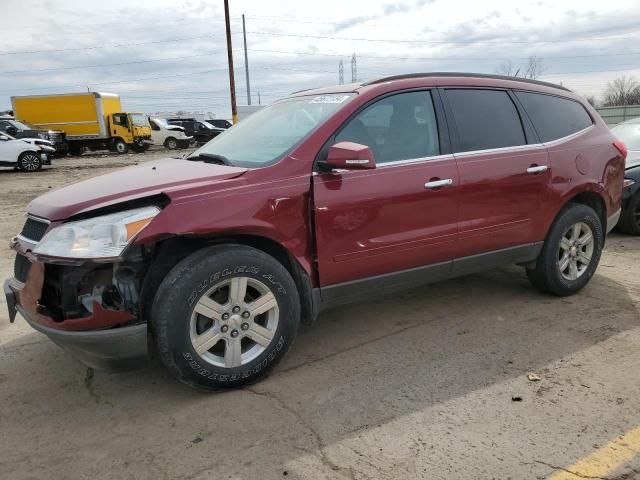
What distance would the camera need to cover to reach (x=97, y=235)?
107 inches

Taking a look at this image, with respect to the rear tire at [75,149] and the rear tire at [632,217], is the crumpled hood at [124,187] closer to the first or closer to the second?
the rear tire at [632,217]

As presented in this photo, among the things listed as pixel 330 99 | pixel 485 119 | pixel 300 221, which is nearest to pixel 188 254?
pixel 300 221

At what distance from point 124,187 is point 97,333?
32.4 inches

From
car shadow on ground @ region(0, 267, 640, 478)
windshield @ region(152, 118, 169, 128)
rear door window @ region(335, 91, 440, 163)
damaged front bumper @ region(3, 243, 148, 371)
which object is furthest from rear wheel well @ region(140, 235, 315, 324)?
windshield @ region(152, 118, 169, 128)

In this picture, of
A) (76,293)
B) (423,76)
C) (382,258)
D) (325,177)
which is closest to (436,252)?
(382,258)

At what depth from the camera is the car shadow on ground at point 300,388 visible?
257cm

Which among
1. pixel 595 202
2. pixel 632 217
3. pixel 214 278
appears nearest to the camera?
pixel 214 278

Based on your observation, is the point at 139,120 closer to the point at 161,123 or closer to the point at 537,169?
the point at 161,123

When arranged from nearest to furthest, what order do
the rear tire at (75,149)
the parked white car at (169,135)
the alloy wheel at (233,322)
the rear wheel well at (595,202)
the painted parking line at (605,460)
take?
the painted parking line at (605,460), the alloy wheel at (233,322), the rear wheel well at (595,202), the rear tire at (75,149), the parked white car at (169,135)

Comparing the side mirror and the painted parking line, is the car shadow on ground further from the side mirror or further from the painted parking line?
the side mirror

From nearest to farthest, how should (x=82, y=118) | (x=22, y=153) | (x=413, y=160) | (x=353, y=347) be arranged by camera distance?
(x=413, y=160) → (x=353, y=347) → (x=22, y=153) → (x=82, y=118)

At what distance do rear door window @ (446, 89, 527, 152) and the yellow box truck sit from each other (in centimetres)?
2753

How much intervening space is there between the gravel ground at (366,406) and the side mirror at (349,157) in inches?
49.7

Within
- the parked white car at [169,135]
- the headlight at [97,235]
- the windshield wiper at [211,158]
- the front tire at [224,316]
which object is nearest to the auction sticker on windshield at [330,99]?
the windshield wiper at [211,158]
